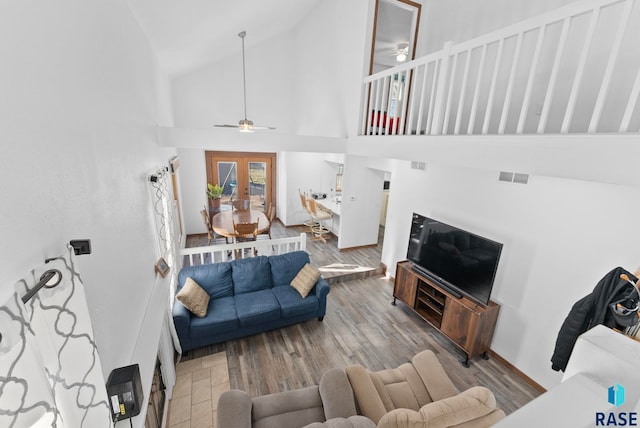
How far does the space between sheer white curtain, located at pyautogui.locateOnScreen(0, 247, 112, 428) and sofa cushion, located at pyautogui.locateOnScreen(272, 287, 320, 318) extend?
2.55 meters

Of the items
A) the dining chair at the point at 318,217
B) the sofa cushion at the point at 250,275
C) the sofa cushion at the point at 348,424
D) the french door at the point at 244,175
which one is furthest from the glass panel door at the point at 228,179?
the sofa cushion at the point at 348,424

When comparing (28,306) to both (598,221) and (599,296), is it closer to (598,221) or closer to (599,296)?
(599,296)

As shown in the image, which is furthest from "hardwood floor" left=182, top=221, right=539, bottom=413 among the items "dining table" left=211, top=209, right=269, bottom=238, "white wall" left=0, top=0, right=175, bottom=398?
"dining table" left=211, top=209, right=269, bottom=238

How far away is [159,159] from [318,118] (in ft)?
10.3

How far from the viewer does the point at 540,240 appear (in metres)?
2.94

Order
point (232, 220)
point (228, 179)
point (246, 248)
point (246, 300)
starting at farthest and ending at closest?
point (228, 179) → point (232, 220) → point (246, 248) → point (246, 300)

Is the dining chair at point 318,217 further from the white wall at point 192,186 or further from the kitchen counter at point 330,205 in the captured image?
the white wall at point 192,186

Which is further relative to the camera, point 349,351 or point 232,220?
point 232,220

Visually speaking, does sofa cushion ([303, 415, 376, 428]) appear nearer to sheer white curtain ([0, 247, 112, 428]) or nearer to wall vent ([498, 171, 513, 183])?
sheer white curtain ([0, 247, 112, 428])

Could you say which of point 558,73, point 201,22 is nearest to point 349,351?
point 558,73

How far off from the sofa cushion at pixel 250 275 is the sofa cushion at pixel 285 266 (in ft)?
0.33

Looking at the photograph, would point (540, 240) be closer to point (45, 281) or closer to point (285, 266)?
point (285, 266)

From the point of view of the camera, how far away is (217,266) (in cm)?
387

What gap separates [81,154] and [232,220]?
4.09 meters
